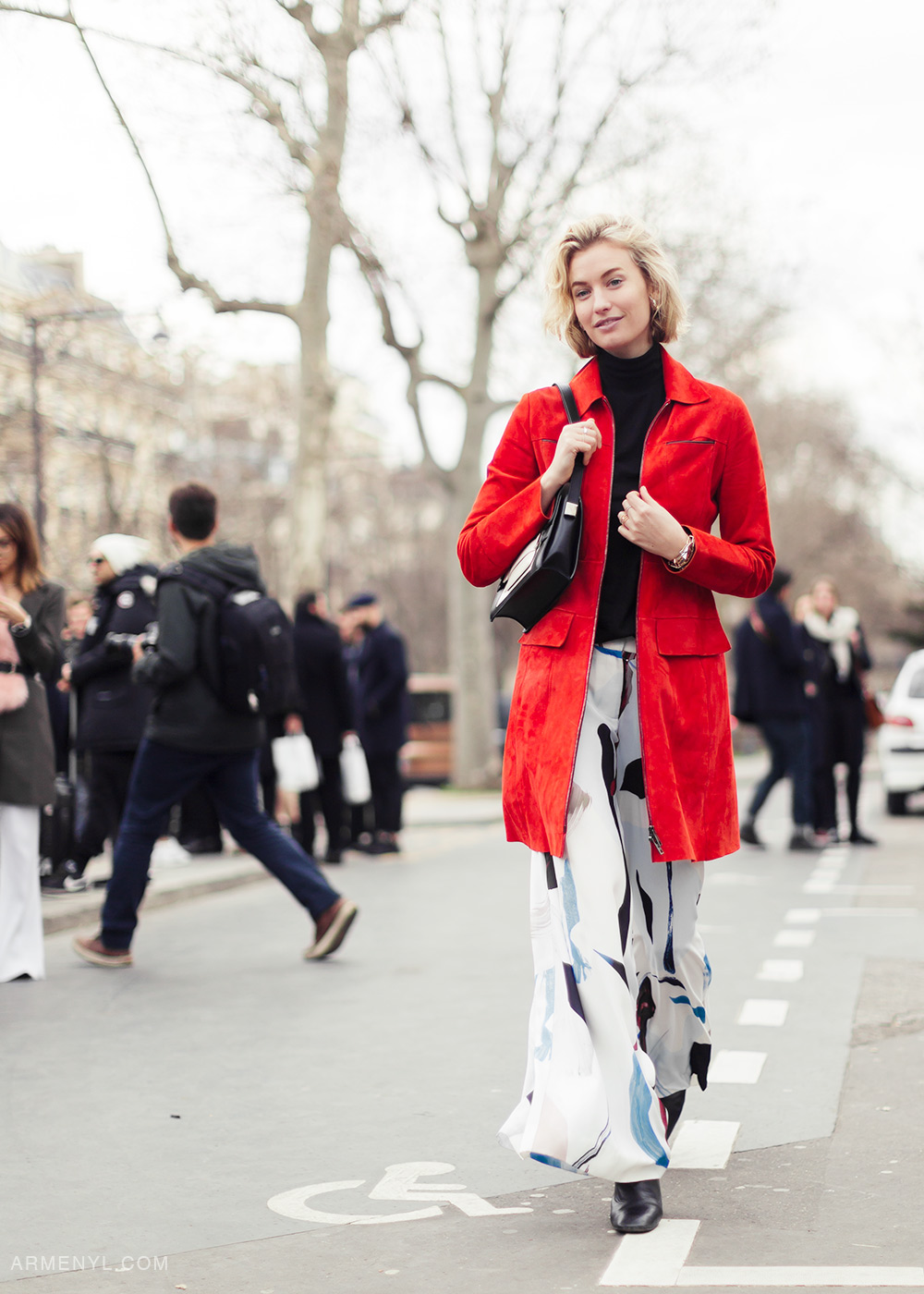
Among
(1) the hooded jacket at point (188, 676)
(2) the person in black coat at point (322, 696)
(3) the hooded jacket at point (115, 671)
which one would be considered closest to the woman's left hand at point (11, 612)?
(1) the hooded jacket at point (188, 676)

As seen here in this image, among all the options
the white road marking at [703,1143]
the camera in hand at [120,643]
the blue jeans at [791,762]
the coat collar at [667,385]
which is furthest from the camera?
the blue jeans at [791,762]

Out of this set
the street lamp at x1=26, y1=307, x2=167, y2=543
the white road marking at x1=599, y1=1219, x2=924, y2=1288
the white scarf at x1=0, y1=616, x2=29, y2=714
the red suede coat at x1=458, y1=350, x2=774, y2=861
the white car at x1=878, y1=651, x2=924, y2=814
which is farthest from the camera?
the street lamp at x1=26, y1=307, x2=167, y2=543

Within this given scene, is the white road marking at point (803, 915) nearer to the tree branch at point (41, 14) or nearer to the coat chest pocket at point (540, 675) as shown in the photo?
the coat chest pocket at point (540, 675)

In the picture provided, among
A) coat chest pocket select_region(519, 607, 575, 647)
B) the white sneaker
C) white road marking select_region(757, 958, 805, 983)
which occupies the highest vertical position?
coat chest pocket select_region(519, 607, 575, 647)

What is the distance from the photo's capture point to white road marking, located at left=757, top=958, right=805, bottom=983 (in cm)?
712

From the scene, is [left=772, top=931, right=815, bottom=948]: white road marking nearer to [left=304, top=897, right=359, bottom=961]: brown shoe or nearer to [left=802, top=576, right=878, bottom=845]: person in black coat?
[left=304, top=897, right=359, bottom=961]: brown shoe

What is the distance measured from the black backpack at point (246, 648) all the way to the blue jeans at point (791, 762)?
6.25 meters

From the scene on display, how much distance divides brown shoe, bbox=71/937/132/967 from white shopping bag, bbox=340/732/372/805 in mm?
4771

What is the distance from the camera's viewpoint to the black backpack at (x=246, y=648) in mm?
7395

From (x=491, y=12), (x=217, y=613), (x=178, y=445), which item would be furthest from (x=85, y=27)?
(x=178, y=445)

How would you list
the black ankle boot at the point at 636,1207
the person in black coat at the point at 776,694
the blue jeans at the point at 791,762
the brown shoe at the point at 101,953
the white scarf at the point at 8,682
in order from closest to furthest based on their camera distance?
1. the black ankle boot at the point at 636,1207
2. the white scarf at the point at 8,682
3. the brown shoe at the point at 101,953
4. the person in black coat at the point at 776,694
5. the blue jeans at the point at 791,762

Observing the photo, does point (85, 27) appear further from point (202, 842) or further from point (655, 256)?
point (655, 256)

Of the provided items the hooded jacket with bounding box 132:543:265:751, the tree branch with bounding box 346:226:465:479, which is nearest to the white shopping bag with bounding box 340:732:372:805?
the hooded jacket with bounding box 132:543:265:751

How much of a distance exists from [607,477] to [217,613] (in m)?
4.08
